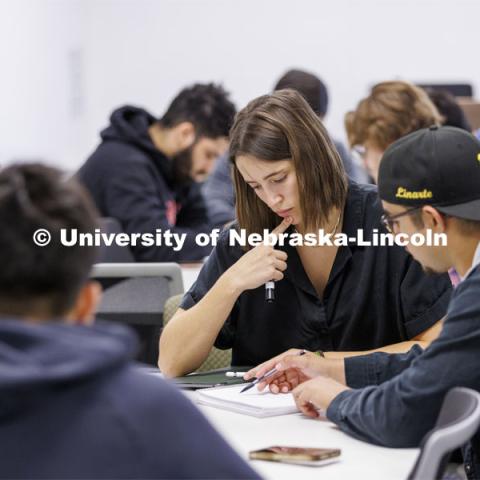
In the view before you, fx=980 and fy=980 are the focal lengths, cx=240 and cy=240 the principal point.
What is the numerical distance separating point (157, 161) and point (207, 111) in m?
0.32

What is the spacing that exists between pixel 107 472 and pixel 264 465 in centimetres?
64

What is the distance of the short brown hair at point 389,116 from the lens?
3748 mm

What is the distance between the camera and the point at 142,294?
3.32 metres

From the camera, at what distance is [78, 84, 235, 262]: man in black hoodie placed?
4180 mm

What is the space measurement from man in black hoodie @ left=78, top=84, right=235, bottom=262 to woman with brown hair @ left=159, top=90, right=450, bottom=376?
179 centimetres

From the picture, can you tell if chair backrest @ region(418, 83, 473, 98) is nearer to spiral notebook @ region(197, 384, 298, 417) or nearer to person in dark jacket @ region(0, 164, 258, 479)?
spiral notebook @ region(197, 384, 298, 417)

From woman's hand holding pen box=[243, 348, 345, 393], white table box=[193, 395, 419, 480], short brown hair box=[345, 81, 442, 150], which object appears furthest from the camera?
short brown hair box=[345, 81, 442, 150]

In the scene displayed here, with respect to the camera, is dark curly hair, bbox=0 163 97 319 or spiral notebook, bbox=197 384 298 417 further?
spiral notebook, bbox=197 384 298 417

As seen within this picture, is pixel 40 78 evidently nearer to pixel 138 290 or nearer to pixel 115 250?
pixel 115 250

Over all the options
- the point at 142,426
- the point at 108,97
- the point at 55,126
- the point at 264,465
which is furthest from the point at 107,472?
the point at 108,97

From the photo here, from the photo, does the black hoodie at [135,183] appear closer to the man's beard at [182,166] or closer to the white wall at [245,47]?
the man's beard at [182,166]

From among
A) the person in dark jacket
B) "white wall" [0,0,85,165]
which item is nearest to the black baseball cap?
the person in dark jacket

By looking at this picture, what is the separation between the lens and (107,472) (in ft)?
3.20

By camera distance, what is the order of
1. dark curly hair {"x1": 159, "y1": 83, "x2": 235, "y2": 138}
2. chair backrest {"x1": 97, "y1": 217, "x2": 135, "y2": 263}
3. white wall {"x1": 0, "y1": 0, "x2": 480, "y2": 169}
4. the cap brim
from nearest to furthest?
the cap brim
chair backrest {"x1": 97, "y1": 217, "x2": 135, "y2": 263}
dark curly hair {"x1": 159, "y1": 83, "x2": 235, "y2": 138}
white wall {"x1": 0, "y1": 0, "x2": 480, "y2": 169}
